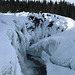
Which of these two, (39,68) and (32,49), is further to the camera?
(32,49)

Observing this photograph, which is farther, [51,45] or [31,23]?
[31,23]

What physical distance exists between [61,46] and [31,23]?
361 inches

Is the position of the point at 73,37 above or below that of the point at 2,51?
below

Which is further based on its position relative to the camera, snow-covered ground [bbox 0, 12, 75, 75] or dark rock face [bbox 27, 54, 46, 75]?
dark rock face [bbox 27, 54, 46, 75]

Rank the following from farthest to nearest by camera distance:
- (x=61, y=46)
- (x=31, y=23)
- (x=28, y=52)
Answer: (x=31, y=23), (x=28, y=52), (x=61, y=46)

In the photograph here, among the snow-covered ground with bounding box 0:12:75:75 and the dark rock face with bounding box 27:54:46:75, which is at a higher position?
the snow-covered ground with bounding box 0:12:75:75

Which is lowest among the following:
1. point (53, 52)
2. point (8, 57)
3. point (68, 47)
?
point (53, 52)

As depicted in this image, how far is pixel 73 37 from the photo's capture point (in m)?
14.6

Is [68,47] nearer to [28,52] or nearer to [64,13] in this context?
[28,52]

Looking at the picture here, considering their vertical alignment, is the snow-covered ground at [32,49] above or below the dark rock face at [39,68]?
above

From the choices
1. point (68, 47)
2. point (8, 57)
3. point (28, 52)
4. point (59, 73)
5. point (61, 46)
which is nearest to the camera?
point (8, 57)

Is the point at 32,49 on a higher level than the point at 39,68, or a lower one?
higher

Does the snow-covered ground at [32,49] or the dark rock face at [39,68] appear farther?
the dark rock face at [39,68]

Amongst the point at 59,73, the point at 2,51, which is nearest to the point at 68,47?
the point at 59,73
